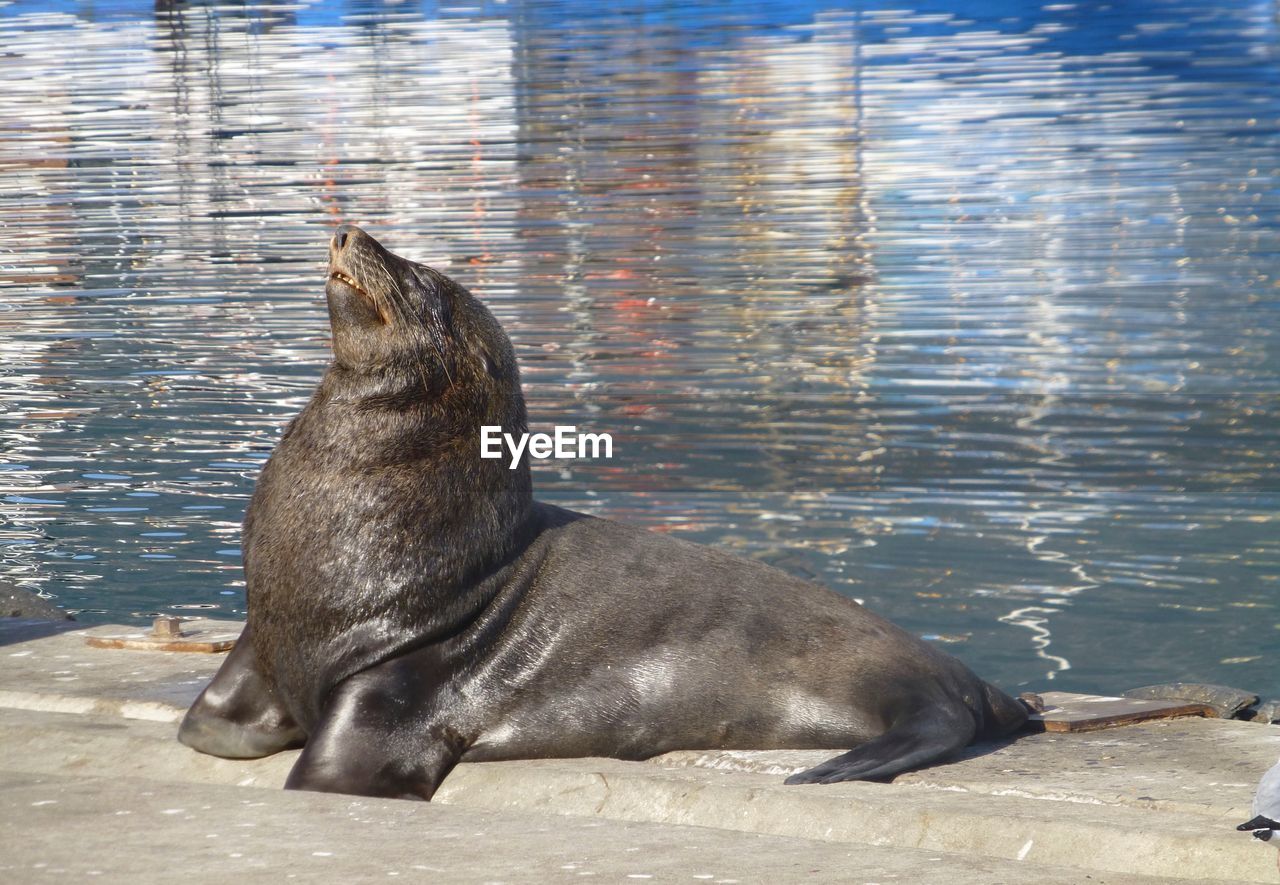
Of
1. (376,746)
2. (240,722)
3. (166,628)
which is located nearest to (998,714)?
(376,746)

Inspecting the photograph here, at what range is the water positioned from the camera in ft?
32.8

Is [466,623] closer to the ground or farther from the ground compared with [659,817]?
farther from the ground

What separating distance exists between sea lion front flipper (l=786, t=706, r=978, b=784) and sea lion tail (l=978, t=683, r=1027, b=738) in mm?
161

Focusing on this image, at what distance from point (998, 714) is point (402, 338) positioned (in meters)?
2.01

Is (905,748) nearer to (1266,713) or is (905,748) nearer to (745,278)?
(1266,713)

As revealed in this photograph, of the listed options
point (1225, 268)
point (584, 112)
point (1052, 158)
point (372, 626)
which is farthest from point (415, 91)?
point (372, 626)

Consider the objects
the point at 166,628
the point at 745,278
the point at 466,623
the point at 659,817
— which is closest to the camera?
the point at 659,817

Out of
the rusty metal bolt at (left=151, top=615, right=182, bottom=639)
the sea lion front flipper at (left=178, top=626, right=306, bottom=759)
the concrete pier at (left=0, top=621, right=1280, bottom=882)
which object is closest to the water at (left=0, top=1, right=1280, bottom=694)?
the rusty metal bolt at (left=151, top=615, right=182, bottom=639)

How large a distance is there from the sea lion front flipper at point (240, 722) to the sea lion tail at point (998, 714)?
75.9 inches

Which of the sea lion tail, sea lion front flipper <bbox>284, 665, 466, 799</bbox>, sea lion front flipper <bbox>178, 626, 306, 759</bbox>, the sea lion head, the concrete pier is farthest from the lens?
the sea lion tail

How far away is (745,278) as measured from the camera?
20.7 metres

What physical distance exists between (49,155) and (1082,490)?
863 inches

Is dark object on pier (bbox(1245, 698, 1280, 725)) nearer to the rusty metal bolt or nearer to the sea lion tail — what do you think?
the sea lion tail

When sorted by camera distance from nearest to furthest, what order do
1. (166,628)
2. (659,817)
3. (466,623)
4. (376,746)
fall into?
(659,817) < (376,746) < (466,623) < (166,628)
